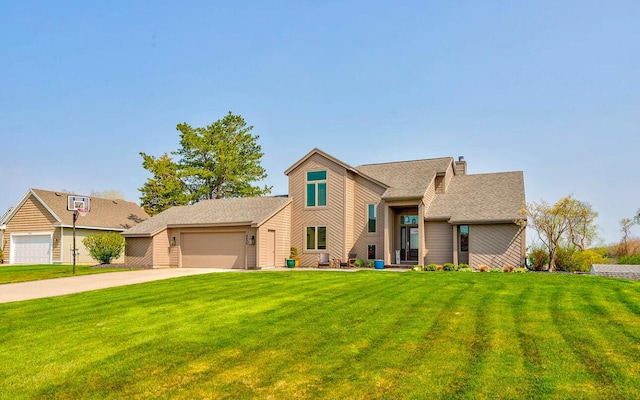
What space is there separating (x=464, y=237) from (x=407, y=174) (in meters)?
5.25

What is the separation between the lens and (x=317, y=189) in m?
26.6

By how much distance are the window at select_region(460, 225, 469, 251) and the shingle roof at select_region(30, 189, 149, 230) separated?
87.5 ft

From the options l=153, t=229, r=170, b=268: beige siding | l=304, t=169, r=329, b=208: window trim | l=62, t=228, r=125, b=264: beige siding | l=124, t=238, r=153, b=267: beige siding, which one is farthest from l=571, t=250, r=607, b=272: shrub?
l=62, t=228, r=125, b=264: beige siding

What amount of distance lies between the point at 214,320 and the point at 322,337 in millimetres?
2571

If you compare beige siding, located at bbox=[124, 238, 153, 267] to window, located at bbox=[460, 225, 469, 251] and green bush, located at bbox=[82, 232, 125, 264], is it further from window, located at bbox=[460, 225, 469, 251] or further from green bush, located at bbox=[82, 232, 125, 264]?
window, located at bbox=[460, 225, 469, 251]

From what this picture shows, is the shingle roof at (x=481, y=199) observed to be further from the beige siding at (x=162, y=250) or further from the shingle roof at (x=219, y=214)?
the beige siding at (x=162, y=250)

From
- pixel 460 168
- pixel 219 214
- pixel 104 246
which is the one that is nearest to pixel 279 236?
pixel 219 214

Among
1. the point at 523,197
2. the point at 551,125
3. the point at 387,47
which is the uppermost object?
the point at 387,47

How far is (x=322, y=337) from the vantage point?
7.42 m

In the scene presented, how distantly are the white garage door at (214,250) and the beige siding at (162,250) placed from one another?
0.99m

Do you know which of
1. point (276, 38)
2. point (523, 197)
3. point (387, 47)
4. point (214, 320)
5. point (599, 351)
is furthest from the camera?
point (523, 197)

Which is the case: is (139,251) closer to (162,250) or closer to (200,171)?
(162,250)

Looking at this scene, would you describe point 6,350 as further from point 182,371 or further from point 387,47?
point 387,47

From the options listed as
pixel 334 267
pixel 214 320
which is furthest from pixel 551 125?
pixel 214 320
